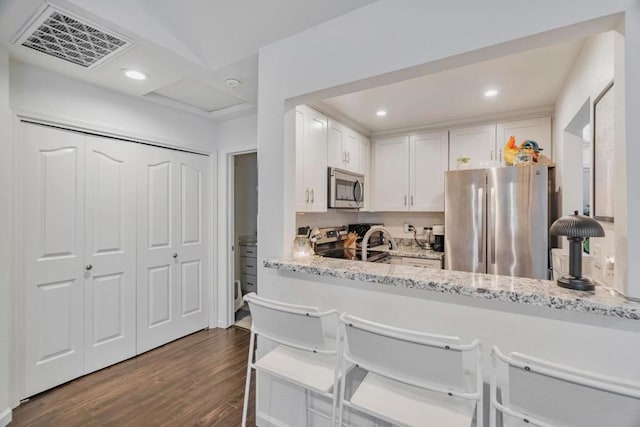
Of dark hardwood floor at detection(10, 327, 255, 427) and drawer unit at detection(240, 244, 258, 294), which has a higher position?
drawer unit at detection(240, 244, 258, 294)

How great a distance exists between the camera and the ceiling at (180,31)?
5.11 feet

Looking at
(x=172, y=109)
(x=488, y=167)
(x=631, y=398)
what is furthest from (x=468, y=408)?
(x=172, y=109)

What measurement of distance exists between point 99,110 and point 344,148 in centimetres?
229

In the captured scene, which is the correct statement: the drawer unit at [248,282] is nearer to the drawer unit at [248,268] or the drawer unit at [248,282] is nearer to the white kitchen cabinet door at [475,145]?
the drawer unit at [248,268]

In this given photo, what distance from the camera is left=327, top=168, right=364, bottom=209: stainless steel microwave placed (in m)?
3.01

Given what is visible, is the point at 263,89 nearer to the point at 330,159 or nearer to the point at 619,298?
the point at 330,159

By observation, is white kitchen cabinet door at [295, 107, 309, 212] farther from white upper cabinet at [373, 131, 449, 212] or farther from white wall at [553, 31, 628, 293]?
white wall at [553, 31, 628, 293]

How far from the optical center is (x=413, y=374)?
1.07 m

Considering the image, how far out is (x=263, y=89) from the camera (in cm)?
192

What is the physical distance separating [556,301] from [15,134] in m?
3.23

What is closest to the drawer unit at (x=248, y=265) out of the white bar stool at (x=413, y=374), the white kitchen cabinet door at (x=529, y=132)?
the white bar stool at (x=413, y=374)

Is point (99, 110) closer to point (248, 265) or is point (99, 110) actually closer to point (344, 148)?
point (344, 148)

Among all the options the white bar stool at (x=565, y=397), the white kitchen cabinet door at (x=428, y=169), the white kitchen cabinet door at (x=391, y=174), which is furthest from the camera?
the white kitchen cabinet door at (x=391, y=174)

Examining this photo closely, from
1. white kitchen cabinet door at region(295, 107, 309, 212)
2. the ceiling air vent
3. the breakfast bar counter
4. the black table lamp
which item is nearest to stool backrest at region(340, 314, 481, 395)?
the breakfast bar counter
